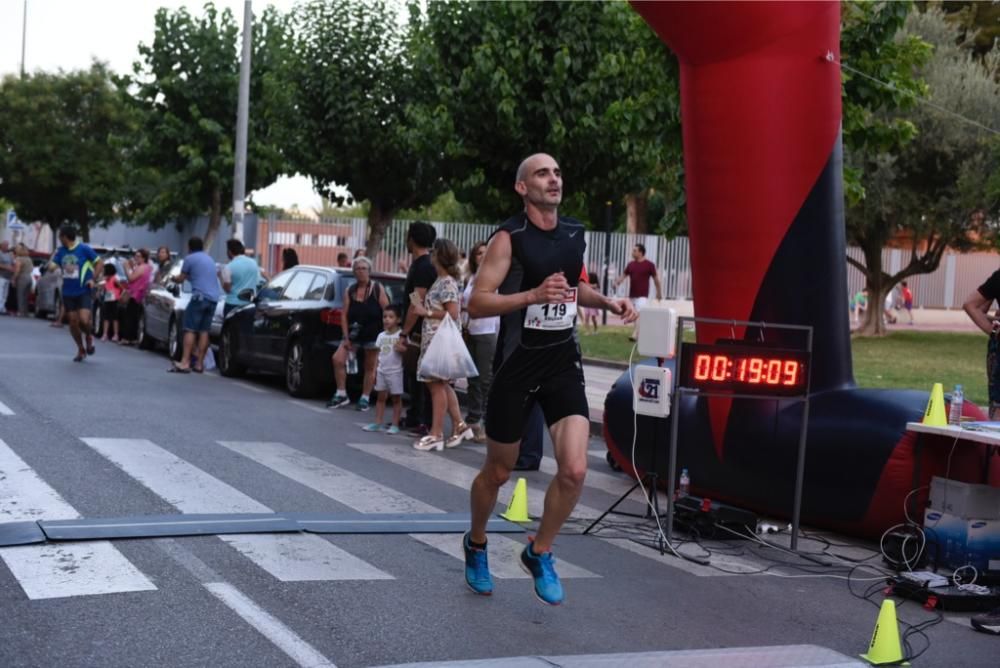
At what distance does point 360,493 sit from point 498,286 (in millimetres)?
3273

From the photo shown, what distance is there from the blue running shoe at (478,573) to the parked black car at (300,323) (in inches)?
330

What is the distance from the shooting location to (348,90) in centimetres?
2922

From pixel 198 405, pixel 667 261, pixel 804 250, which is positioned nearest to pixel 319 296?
pixel 198 405

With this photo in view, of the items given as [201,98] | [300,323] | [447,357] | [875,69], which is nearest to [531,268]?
[447,357]

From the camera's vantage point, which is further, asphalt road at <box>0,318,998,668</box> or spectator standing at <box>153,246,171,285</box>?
spectator standing at <box>153,246,171,285</box>

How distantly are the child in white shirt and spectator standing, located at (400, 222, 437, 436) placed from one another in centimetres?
15

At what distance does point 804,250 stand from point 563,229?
309cm

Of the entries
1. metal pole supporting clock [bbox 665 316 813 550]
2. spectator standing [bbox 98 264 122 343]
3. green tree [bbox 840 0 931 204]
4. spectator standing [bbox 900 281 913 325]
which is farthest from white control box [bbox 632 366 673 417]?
spectator standing [bbox 900 281 913 325]

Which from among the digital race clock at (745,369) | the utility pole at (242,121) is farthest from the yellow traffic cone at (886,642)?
the utility pole at (242,121)

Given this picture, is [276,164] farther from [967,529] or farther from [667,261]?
[967,529]

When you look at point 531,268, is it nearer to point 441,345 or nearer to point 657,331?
point 657,331

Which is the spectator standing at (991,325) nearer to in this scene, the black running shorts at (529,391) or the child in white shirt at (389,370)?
the black running shorts at (529,391)

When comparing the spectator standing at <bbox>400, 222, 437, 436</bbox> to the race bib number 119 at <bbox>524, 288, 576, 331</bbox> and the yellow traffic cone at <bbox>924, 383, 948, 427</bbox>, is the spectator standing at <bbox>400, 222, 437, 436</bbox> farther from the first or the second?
the race bib number 119 at <bbox>524, 288, 576, 331</bbox>

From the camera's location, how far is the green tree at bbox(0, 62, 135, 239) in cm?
5422
